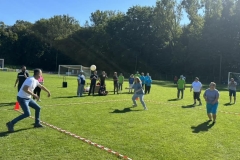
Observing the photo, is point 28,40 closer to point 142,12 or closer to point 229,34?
point 142,12

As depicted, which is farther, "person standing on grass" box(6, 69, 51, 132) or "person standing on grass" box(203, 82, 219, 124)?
"person standing on grass" box(203, 82, 219, 124)

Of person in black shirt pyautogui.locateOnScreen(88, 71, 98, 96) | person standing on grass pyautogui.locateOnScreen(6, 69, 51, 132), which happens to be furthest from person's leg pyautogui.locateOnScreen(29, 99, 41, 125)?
person in black shirt pyautogui.locateOnScreen(88, 71, 98, 96)

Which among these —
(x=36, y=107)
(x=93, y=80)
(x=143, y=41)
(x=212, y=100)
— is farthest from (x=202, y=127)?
(x=143, y=41)

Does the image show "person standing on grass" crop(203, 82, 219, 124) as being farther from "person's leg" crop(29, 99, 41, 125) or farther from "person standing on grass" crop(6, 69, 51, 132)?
"person standing on grass" crop(6, 69, 51, 132)

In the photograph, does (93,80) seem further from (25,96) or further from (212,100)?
(25,96)

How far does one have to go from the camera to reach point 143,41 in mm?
65125

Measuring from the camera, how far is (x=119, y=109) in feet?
42.6

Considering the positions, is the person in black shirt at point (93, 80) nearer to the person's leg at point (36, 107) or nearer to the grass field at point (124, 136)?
the grass field at point (124, 136)

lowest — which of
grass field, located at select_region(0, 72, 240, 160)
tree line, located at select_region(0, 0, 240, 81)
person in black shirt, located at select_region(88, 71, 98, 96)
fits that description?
grass field, located at select_region(0, 72, 240, 160)

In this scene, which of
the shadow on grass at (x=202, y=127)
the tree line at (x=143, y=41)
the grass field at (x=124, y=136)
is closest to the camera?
the grass field at (x=124, y=136)

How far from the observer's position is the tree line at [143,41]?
5144 cm

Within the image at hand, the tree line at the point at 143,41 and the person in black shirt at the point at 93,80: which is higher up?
the tree line at the point at 143,41

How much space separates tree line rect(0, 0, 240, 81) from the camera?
5144 cm

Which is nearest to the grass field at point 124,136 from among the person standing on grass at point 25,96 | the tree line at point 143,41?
the person standing on grass at point 25,96
